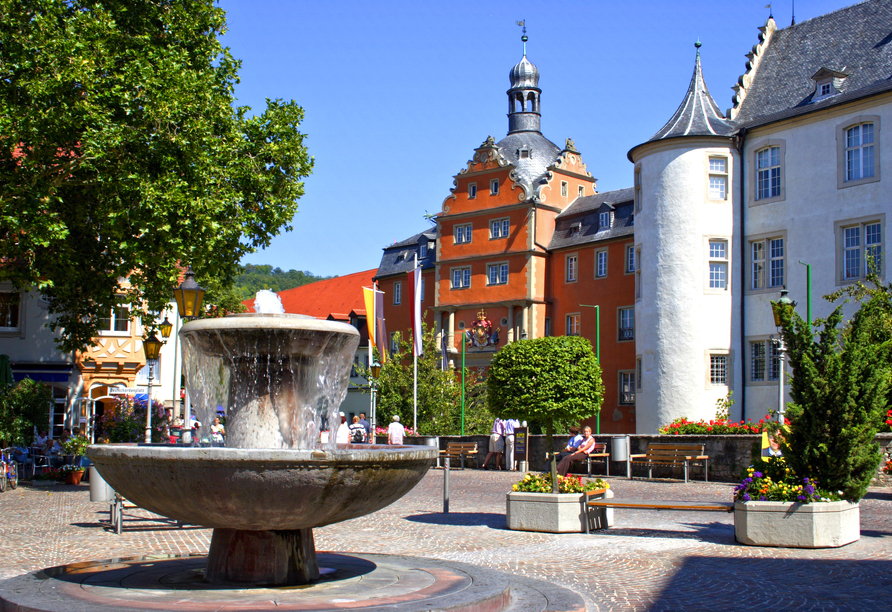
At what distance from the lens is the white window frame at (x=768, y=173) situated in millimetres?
33469

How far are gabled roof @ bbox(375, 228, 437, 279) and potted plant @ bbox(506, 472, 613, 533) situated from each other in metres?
42.0

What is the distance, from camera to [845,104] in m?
31.6

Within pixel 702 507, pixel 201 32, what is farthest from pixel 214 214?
pixel 702 507

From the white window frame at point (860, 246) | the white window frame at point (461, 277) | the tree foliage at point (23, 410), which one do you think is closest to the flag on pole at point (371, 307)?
the tree foliage at point (23, 410)

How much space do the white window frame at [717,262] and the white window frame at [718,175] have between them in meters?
1.60

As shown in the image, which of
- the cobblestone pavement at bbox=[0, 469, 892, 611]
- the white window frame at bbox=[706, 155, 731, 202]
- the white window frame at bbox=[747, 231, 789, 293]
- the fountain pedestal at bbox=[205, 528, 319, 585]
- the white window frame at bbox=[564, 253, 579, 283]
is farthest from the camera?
the white window frame at bbox=[564, 253, 579, 283]

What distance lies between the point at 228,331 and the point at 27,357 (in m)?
28.3

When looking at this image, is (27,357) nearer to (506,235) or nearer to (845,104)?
(506,235)

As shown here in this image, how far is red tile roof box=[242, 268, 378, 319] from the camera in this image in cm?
7000

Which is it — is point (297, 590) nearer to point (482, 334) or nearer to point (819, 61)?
point (819, 61)

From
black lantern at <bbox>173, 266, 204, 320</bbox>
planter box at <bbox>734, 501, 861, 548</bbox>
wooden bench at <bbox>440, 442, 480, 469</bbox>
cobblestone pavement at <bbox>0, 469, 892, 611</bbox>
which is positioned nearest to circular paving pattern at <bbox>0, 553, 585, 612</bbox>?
cobblestone pavement at <bbox>0, 469, 892, 611</bbox>

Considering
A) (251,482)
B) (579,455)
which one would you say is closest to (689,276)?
(579,455)

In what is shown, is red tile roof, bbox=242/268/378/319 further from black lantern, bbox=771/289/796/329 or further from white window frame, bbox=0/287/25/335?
black lantern, bbox=771/289/796/329

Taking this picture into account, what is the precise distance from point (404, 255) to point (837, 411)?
4731 cm
